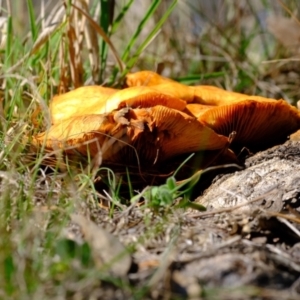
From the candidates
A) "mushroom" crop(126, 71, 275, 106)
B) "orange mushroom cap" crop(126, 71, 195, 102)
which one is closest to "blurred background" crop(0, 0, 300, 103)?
"orange mushroom cap" crop(126, 71, 195, 102)

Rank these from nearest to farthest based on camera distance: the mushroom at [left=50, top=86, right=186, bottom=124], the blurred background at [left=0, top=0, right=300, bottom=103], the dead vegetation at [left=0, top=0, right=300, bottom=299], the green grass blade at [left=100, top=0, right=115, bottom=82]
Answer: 1. the dead vegetation at [left=0, top=0, right=300, bottom=299]
2. the mushroom at [left=50, top=86, right=186, bottom=124]
3. the green grass blade at [left=100, top=0, right=115, bottom=82]
4. the blurred background at [left=0, top=0, right=300, bottom=103]

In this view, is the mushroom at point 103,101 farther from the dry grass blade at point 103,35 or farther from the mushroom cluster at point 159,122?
the dry grass blade at point 103,35

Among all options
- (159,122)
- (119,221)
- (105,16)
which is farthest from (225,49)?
(119,221)

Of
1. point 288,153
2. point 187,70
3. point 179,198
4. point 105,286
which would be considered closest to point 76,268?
point 105,286

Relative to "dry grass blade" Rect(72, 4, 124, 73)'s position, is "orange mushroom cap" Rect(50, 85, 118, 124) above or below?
below

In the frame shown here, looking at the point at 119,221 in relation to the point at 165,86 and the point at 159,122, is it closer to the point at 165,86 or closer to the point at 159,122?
the point at 159,122

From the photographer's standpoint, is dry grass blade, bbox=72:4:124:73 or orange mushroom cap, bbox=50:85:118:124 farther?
dry grass blade, bbox=72:4:124:73

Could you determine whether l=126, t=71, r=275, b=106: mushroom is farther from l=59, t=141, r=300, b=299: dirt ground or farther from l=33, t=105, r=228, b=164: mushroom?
l=59, t=141, r=300, b=299: dirt ground
